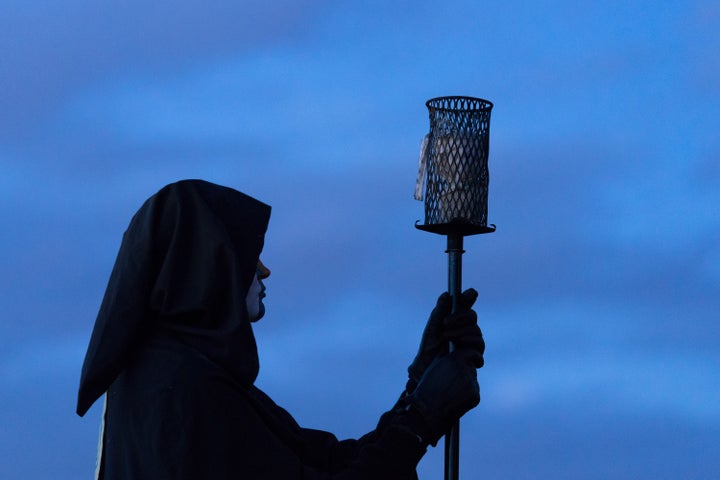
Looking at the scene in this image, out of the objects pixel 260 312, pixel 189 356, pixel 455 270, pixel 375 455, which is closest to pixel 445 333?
pixel 455 270

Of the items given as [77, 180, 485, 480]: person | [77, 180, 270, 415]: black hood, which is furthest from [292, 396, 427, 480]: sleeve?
[77, 180, 270, 415]: black hood

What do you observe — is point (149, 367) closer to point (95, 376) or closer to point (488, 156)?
point (95, 376)

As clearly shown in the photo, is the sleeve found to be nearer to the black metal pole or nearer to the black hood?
the black metal pole

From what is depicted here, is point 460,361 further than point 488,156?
No

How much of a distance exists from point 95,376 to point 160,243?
2.01 feet

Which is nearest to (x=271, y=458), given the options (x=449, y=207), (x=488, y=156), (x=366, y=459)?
(x=366, y=459)

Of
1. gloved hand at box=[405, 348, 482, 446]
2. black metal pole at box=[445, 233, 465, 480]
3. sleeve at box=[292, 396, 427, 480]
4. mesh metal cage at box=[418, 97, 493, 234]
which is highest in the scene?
mesh metal cage at box=[418, 97, 493, 234]

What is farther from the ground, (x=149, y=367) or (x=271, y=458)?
(x=149, y=367)

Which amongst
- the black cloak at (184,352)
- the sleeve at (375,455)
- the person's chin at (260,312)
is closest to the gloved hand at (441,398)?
the sleeve at (375,455)

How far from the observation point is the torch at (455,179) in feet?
18.7

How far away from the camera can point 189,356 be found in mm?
4770

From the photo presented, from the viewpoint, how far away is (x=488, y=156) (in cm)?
598

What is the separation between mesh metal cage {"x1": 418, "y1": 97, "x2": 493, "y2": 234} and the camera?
5738mm

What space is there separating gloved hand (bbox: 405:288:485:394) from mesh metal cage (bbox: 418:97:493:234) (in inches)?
14.7
